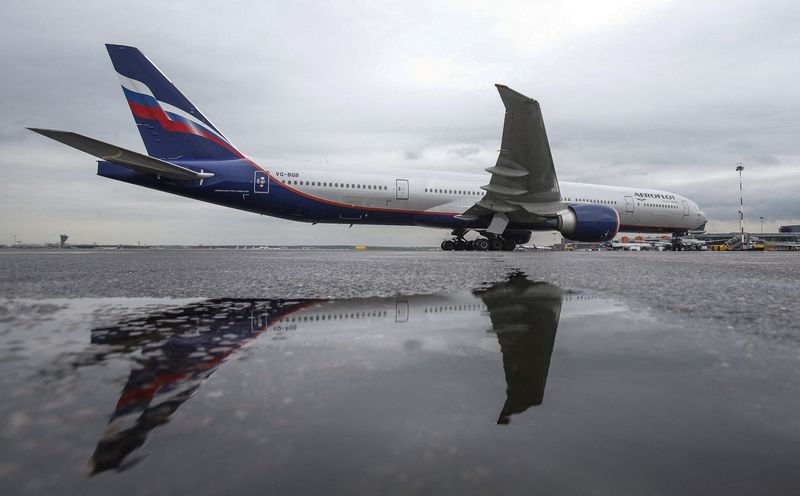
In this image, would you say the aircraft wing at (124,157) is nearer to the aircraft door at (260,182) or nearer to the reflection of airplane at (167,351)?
the aircraft door at (260,182)

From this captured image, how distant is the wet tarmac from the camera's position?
2.85 feet

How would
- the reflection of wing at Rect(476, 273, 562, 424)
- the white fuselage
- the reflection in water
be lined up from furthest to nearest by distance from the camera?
the white fuselage
the reflection of wing at Rect(476, 273, 562, 424)
the reflection in water

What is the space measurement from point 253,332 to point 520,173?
628 inches

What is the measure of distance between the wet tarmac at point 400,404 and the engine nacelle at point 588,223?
16717 millimetres

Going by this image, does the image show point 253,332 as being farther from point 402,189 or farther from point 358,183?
point 402,189

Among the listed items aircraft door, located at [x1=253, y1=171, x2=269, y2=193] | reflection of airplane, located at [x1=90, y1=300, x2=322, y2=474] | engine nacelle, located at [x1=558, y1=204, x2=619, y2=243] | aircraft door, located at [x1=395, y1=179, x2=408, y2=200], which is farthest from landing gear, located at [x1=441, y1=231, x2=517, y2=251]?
reflection of airplane, located at [x1=90, y1=300, x2=322, y2=474]

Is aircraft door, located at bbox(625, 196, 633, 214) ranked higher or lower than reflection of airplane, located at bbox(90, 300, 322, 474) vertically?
higher

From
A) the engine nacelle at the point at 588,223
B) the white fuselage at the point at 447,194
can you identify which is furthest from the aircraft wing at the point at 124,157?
the engine nacelle at the point at 588,223

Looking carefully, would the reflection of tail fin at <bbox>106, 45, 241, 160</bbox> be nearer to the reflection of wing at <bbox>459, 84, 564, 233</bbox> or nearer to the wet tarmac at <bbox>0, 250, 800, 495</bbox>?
the reflection of wing at <bbox>459, 84, 564, 233</bbox>

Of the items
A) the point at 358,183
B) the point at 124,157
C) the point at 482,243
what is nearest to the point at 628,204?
the point at 482,243

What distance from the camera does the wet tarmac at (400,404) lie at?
0.87 metres

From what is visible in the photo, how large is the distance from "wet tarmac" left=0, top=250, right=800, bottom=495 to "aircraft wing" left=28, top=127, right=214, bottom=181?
464 inches

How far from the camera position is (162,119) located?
52.6 feet

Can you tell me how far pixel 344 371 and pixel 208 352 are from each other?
2.10 ft
